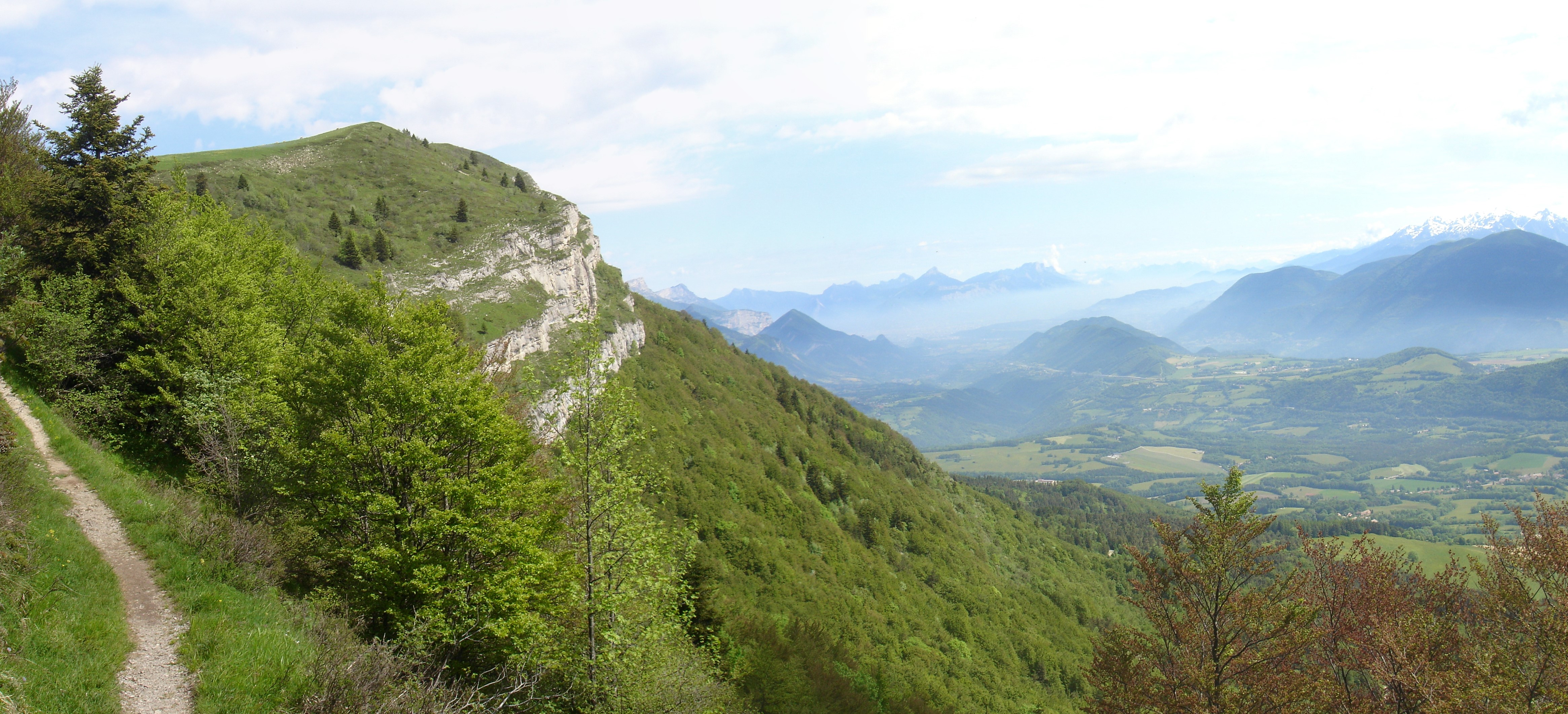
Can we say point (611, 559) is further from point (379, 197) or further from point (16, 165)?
point (379, 197)

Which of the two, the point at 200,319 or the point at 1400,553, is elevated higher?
the point at 200,319

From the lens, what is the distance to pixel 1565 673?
17.7 metres

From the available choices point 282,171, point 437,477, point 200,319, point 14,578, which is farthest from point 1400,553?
point 282,171

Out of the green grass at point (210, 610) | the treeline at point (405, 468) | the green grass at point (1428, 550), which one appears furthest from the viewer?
the green grass at point (1428, 550)

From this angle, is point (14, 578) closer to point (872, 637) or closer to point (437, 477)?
point (437, 477)

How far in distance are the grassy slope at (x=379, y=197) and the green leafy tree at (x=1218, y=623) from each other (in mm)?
43994

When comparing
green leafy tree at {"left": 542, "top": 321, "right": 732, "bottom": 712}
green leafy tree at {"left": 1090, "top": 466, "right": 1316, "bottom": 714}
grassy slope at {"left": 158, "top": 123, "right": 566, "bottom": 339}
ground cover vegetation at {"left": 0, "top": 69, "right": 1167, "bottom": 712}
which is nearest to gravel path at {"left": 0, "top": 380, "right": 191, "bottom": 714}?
ground cover vegetation at {"left": 0, "top": 69, "right": 1167, "bottom": 712}

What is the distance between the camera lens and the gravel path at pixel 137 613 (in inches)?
468

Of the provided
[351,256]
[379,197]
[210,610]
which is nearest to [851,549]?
[351,256]

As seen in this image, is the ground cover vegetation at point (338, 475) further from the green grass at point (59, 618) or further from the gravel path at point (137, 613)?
the green grass at point (59, 618)

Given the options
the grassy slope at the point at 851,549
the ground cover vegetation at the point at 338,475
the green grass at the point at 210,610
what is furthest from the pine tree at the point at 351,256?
the green grass at the point at 210,610

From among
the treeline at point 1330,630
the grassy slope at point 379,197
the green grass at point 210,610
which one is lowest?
the treeline at point 1330,630

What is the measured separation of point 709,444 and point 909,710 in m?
30.2

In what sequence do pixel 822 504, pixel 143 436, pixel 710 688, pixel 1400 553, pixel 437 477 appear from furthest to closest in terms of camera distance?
pixel 822 504
pixel 1400 553
pixel 143 436
pixel 710 688
pixel 437 477
